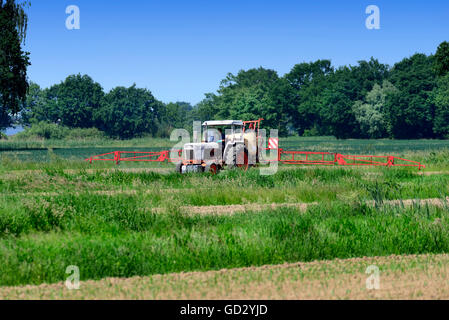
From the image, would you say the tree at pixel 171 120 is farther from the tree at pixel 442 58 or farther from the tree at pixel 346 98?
the tree at pixel 442 58

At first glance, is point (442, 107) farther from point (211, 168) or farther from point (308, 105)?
point (211, 168)

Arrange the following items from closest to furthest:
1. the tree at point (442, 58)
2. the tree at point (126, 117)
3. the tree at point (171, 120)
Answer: the tree at point (442, 58) → the tree at point (171, 120) → the tree at point (126, 117)

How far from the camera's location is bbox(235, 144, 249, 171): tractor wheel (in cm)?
2709

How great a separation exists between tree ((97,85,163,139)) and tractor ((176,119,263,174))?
82.0 meters

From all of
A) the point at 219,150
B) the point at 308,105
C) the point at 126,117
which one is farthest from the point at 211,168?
the point at 308,105


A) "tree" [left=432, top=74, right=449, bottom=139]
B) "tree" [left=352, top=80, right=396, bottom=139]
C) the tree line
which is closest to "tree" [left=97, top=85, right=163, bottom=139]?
the tree line

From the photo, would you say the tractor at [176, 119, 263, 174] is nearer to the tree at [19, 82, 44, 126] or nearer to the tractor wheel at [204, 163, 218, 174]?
the tractor wheel at [204, 163, 218, 174]

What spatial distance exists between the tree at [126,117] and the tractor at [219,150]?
82.0 m

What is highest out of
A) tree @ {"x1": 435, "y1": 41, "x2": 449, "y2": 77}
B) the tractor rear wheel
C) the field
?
tree @ {"x1": 435, "y1": 41, "x2": 449, "y2": 77}

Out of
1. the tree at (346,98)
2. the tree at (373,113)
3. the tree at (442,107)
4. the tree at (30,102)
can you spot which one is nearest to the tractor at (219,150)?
the tree at (442,107)

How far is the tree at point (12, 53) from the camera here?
167ft

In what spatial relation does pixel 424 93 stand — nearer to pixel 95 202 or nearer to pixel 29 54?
pixel 29 54

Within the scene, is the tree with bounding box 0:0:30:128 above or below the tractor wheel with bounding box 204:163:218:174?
above

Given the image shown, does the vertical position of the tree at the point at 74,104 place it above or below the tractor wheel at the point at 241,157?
above
